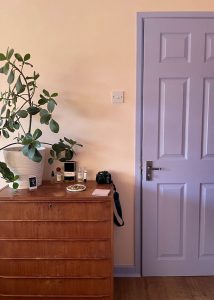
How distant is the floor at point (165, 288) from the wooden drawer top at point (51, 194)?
0.85m

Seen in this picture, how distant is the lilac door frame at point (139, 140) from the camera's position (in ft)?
7.18

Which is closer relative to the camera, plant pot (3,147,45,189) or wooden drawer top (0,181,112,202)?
wooden drawer top (0,181,112,202)

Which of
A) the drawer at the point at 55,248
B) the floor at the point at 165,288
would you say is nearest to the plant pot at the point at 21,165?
the drawer at the point at 55,248

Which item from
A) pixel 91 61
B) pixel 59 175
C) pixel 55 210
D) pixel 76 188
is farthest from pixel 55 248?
pixel 91 61

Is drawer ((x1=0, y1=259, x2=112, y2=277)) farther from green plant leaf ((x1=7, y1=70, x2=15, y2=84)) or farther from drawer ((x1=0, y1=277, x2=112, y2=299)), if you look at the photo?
green plant leaf ((x1=7, y1=70, x2=15, y2=84))

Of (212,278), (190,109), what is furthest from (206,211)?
(190,109)

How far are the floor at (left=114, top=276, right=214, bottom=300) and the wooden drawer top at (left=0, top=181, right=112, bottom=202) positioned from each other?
85cm

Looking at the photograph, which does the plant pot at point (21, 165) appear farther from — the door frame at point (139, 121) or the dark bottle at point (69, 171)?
the door frame at point (139, 121)

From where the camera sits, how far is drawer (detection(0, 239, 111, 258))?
1895 millimetres

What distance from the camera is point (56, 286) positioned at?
194 cm

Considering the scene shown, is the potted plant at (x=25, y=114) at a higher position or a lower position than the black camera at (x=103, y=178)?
higher

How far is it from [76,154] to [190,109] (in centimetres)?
100

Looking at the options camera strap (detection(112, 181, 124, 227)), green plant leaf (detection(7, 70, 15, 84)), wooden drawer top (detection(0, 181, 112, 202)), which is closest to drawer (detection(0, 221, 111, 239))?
wooden drawer top (detection(0, 181, 112, 202))

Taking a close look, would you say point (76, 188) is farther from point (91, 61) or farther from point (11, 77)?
point (91, 61)
